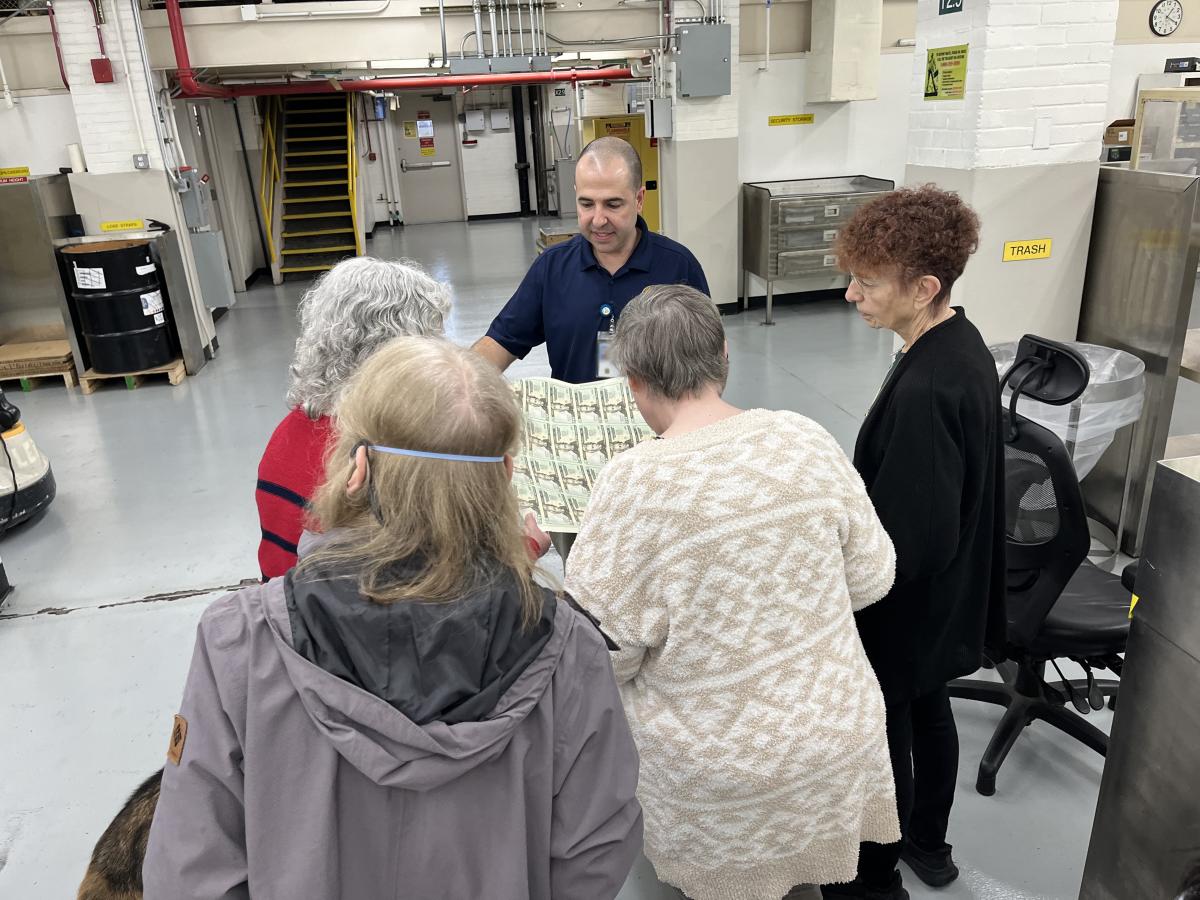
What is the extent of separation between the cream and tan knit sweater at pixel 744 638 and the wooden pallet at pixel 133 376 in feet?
19.4

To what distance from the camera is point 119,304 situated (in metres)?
6.03

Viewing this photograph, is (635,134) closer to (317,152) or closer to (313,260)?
(313,260)

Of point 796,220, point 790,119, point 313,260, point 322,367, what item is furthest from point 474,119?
point 322,367

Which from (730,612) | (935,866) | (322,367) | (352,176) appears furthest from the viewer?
(352,176)

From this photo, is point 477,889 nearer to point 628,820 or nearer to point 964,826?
point 628,820

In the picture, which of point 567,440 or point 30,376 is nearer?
point 567,440

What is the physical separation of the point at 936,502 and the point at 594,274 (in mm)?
1334

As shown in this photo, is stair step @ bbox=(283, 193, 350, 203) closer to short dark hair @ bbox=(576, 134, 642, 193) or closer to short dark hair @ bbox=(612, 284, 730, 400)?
short dark hair @ bbox=(576, 134, 642, 193)

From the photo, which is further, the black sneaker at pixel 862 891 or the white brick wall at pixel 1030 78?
the white brick wall at pixel 1030 78

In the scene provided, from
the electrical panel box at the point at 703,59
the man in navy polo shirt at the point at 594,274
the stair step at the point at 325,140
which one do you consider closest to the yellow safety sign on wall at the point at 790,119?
the electrical panel box at the point at 703,59

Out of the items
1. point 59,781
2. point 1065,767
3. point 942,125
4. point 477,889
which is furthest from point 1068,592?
point 59,781

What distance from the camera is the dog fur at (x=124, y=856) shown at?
146cm

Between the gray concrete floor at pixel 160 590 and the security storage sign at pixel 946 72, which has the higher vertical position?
the security storage sign at pixel 946 72

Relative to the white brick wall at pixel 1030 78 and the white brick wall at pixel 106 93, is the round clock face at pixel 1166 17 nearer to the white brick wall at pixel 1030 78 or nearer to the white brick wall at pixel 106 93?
the white brick wall at pixel 1030 78
